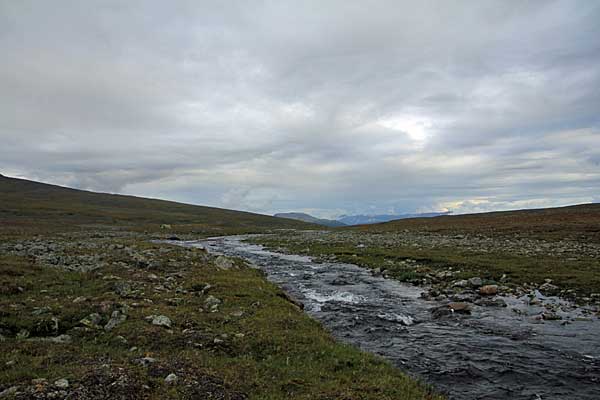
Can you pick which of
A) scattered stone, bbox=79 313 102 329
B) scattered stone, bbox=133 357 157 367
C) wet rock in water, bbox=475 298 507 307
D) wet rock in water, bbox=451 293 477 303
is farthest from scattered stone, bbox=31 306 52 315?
wet rock in water, bbox=475 298 507 307

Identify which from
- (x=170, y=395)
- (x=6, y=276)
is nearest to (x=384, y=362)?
(x=170, y=395)

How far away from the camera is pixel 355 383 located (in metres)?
9.73

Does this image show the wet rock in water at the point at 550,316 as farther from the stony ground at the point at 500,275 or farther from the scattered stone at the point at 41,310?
the scattered stone at the point at 41,310

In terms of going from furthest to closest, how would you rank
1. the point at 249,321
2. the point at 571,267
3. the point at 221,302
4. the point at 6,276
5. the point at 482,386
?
the point at 571,267, the point at 6,276, the point at 221,302, the point at 249,321, the point at 482,386

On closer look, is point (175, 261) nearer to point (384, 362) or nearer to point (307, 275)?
point (307, 275)

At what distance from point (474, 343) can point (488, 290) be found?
8.87 metres

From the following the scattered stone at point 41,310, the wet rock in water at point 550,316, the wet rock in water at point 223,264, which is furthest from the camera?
the wet rock in water at point 223,264

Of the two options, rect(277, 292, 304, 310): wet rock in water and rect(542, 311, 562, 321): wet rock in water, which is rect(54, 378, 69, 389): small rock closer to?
rect(277, 292, 304, 310): wet rock in water

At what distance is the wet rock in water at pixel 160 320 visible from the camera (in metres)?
12.9

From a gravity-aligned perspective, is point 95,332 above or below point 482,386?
above

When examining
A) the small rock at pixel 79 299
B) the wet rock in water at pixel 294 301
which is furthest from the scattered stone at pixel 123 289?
the wet rock in water at pixel 294 301

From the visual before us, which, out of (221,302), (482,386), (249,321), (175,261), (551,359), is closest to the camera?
(482,386)

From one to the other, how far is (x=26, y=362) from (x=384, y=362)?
967 cm

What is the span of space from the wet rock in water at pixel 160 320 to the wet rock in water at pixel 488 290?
17187mm
